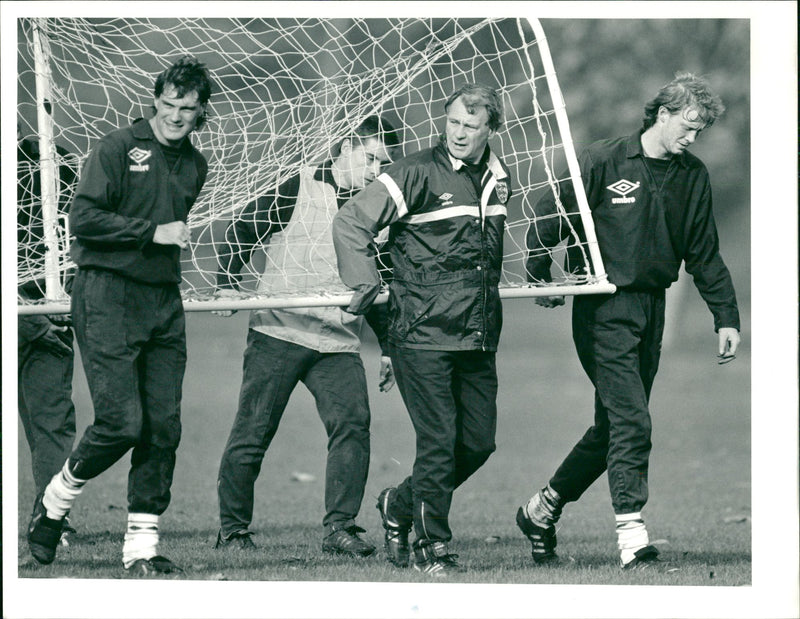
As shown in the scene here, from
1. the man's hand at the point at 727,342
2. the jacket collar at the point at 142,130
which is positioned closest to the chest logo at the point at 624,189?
the man's hand at the point at 727,342

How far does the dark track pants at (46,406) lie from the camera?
6.69 metres

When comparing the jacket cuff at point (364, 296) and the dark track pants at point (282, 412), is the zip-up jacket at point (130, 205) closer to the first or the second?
the jacket cuff at point (364, 296)

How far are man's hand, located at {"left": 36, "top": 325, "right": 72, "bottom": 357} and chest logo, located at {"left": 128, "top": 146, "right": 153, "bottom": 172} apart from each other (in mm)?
1427

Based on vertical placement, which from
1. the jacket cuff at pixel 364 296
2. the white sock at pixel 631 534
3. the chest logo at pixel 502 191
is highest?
the chest logo at pixel 502 191

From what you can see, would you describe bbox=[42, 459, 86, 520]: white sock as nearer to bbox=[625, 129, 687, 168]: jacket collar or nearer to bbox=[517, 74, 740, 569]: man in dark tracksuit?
bbox=[517, 74, 740, 569]: man in dark tracksuit

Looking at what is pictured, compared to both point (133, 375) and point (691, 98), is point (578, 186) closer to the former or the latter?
point (691, 98)

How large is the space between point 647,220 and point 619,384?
76cm

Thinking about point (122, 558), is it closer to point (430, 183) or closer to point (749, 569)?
point (430, 183)

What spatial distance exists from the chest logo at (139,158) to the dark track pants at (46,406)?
1509 mm

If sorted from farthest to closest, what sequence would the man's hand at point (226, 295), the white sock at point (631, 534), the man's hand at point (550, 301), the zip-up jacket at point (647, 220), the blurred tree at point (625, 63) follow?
the blurred tree at point (625, 63)
the man's hand at point (226, 295)
the man's hand at point (550, 301)
the zip-up jacket at point (647, 220)
the white sock at point (631, 534)

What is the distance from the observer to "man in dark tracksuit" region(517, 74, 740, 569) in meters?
5.86

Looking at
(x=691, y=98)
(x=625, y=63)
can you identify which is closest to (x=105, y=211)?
(x=691, y=98)

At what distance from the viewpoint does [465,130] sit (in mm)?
5688

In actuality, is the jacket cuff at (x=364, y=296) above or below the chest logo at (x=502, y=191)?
→ below
